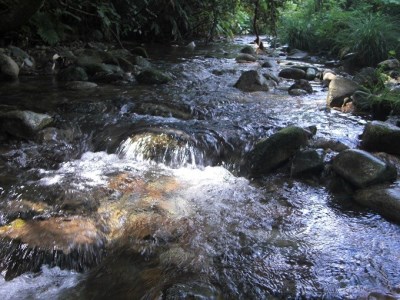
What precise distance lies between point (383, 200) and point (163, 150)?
2284 mm

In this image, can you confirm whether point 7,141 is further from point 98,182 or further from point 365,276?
point 365,276

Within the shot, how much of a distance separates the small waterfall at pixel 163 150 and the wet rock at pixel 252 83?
9.10ft

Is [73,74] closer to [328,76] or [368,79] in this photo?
[328,76]

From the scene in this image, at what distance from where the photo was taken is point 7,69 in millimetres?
6500

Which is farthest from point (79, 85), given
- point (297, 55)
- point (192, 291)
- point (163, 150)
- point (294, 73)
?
point (297, 55)

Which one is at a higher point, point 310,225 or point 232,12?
point 232,12

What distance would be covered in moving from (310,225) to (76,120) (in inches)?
130

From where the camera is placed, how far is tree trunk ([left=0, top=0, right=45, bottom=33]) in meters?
5.80

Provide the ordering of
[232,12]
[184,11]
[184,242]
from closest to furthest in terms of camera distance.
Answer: [184,242] < [184,11] < [232,12]

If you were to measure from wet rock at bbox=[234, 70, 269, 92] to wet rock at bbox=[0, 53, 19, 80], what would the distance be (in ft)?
12.7

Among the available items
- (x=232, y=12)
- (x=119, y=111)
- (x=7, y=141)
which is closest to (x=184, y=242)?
(x=7, y=141)

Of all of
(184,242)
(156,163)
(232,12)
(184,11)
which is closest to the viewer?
(184,242)

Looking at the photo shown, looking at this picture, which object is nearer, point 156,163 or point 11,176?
point 11,176

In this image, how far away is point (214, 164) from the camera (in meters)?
4.38
